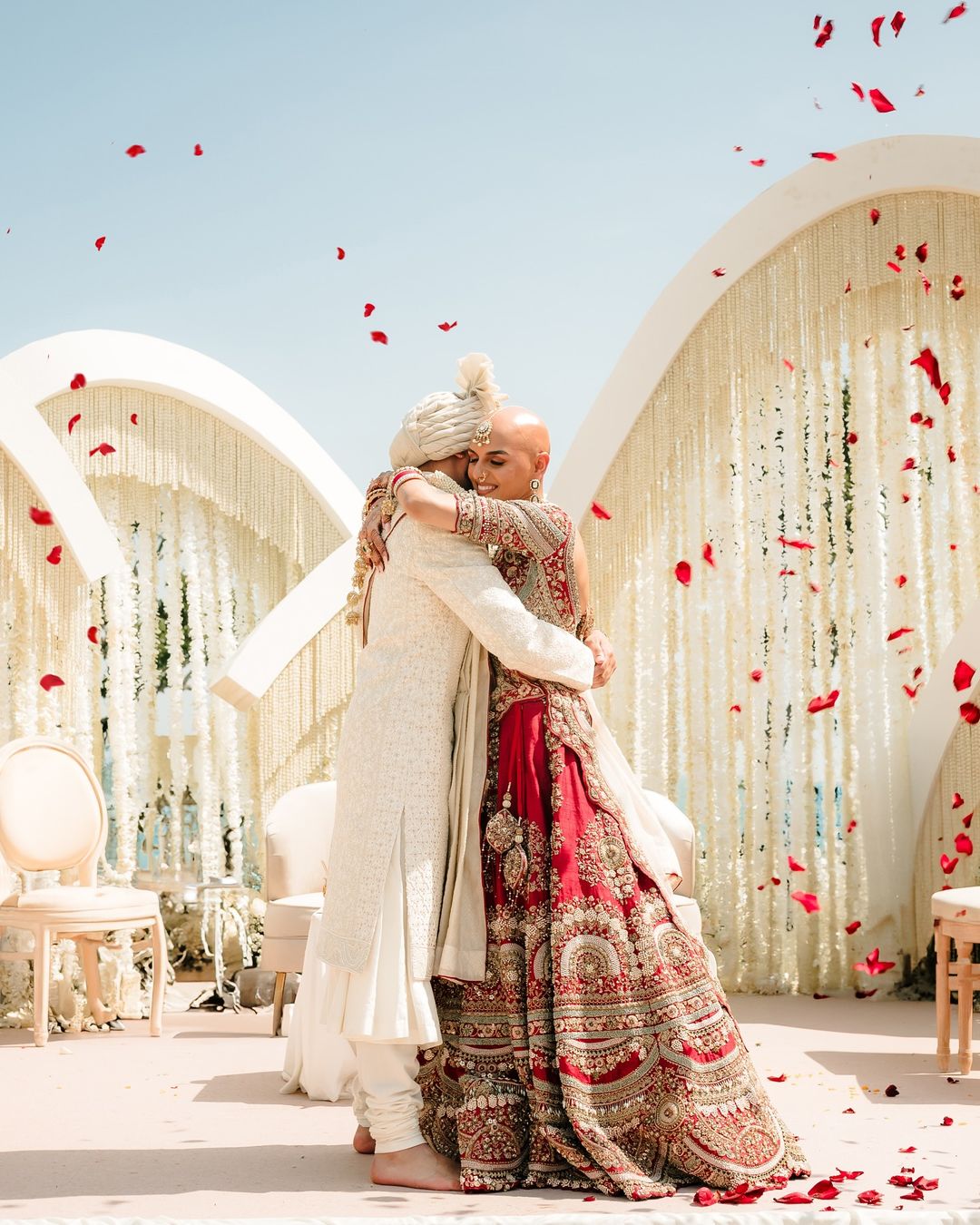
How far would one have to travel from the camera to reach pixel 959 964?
378 centimetres

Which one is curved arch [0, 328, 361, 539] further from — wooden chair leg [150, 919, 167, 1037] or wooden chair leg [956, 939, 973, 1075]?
wooden chair leg [956, 939, 973, 1075]

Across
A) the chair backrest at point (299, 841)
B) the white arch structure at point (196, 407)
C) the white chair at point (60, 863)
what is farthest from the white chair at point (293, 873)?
the white arch structure at point (196, 407)

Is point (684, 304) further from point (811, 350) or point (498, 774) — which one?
point (498, 774)

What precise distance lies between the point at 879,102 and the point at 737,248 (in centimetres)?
85

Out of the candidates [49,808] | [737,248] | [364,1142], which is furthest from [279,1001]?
[737,248]

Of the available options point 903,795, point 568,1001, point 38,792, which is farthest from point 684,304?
point 568,1001

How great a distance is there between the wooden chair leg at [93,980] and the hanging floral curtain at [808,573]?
208 cm

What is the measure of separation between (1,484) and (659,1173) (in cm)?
357

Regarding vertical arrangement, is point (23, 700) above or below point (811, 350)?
below

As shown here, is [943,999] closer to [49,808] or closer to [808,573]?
[808,573]

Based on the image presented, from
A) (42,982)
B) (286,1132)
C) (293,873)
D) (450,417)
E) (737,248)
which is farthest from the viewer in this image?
(737,248)

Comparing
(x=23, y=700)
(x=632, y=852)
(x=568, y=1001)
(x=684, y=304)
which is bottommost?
(x=568, y=1001)

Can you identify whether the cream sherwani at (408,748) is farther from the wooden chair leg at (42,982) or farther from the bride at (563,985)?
the wooden chair leg at (42,982)

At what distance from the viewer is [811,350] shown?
17.5 ft
